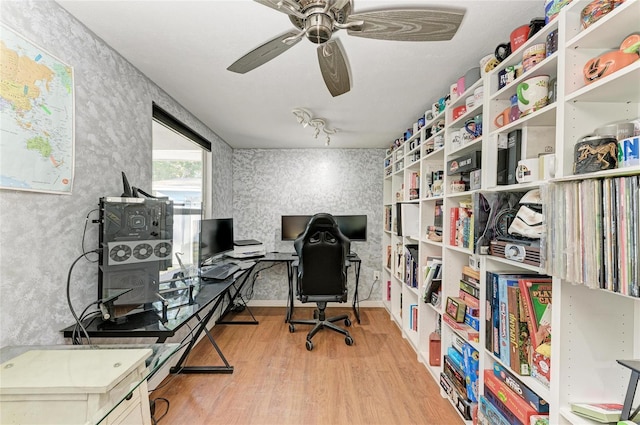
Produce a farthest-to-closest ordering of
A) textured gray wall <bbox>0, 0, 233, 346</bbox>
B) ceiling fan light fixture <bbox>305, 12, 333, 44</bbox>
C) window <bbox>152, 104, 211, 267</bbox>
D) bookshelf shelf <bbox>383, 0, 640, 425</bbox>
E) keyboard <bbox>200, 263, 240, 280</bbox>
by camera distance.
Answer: keyboard <bbox>200, 263, 240, 280</bbox> < window <bbox>152, 104, 211, 267</bbox> < textured gray wall <bbox>0, 0, 233, 346</bbox> < ceiling fan light fixture <bbox>305, 12, 333, 44</bbox> < bookshelf shelf <bbox>383, 0, 640, 425</bbox>

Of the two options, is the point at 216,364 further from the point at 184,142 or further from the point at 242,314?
the point at 184,142

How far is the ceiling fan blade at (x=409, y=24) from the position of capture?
0.98m

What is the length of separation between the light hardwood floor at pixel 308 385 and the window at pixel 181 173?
959 millimetres

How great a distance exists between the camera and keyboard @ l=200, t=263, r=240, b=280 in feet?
7.76

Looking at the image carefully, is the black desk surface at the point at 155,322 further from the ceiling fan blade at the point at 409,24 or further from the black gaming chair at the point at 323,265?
the ceiling fan blade at the point at 409,24

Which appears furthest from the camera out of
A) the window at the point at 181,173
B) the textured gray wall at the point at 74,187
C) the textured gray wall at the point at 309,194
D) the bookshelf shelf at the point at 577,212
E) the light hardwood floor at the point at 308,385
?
the textured gray wall at the point at 309,194

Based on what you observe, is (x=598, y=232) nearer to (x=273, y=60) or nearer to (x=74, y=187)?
(x=273, y=60)

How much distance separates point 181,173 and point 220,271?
1056mm

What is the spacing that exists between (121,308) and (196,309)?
0.40 metres

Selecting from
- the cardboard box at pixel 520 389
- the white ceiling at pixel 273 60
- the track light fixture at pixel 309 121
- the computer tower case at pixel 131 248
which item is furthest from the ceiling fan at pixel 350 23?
the cardboard box at pixel 520 389

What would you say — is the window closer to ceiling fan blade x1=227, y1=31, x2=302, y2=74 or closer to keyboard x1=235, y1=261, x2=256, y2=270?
keyboard x1=235, y1=261, x2=256, y2=270

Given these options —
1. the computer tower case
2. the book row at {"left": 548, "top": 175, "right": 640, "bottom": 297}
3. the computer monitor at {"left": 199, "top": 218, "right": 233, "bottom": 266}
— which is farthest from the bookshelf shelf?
the computer monitor at {"left": 199, "top": 218, "right": 233, "bottom": 266}

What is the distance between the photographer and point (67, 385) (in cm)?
83

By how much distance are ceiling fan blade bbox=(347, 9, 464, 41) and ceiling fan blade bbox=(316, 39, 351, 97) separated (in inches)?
4.3
